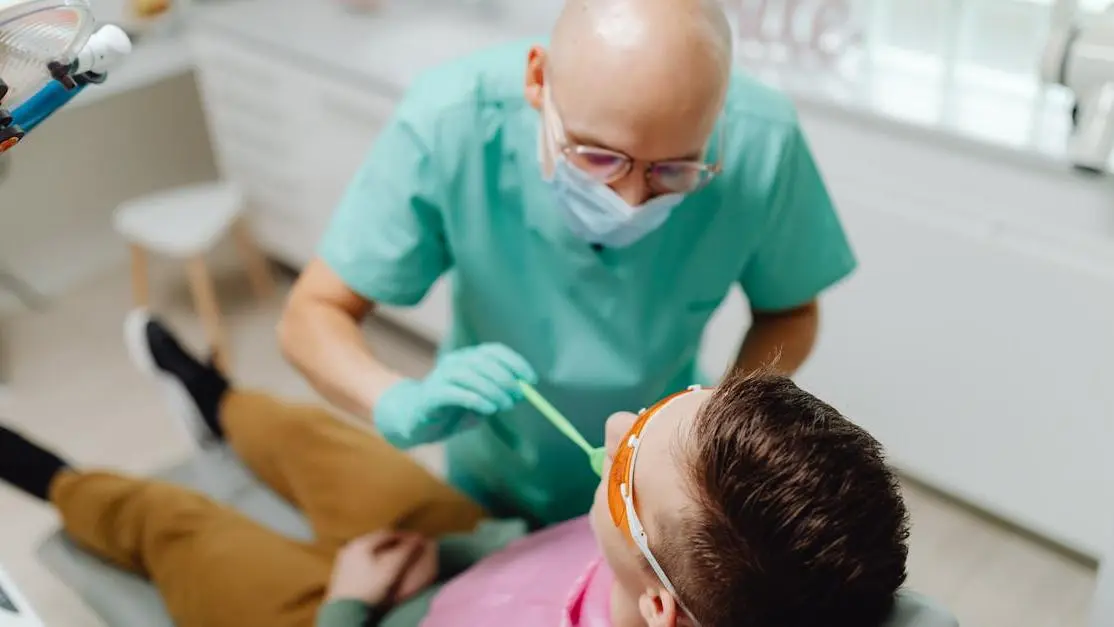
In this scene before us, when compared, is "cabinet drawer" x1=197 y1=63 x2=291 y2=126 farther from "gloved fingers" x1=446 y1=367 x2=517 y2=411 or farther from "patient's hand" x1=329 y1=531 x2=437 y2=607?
"gloved fingers" x1=446 y1=367 x2=517 y2=411

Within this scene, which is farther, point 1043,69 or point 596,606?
point 1043,69

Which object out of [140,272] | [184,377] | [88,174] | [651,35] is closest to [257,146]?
[140,272]

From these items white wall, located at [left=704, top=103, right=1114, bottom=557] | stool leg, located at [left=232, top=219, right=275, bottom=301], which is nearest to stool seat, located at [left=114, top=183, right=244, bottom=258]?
stool leg, located at [left=232, top=219, right=275, bottom=301]

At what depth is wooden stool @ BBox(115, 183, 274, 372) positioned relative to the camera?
2.64 meters

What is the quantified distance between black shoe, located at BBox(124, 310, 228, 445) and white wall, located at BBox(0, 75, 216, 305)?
98 centimetres

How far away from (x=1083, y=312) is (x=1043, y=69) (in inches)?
18.3

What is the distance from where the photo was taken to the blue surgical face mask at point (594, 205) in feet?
3.70

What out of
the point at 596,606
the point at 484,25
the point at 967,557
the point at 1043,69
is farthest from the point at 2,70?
the point at 967,557

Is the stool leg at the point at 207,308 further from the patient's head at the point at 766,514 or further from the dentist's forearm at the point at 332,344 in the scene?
→ the patient's head at the point at 766,514

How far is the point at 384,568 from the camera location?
144 centimetres

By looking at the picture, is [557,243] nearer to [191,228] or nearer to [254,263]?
[191,228]

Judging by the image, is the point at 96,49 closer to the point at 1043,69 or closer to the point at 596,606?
the point at 596,606

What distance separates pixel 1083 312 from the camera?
5.91ft

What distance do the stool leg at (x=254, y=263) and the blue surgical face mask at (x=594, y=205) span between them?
6.22ft
